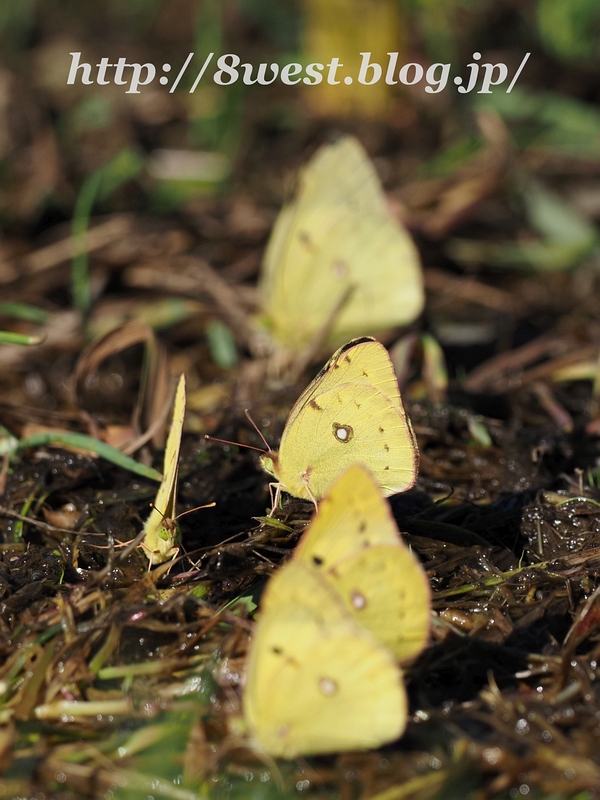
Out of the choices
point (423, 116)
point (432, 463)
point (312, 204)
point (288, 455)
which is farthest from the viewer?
point (423, 116)

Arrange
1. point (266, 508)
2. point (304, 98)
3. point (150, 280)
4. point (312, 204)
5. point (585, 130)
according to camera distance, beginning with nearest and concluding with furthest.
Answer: point (266, 508) → point (312, 204) → point (150, 280) → point (585, 130) → point (304, 98)

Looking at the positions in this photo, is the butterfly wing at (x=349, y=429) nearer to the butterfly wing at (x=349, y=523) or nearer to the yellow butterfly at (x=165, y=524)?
the yellow butterfly at (x=165, y=524)

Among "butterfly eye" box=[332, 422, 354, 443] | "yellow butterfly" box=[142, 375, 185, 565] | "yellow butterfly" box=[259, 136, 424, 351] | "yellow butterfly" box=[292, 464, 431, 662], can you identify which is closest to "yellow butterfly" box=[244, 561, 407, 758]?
"yellow butterfly" box=[292, 464, 431, 662]

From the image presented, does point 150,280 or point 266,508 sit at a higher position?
point 266,508

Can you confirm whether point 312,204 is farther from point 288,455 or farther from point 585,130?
point 585,130

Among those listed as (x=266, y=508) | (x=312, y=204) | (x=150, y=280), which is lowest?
(x=150, y=280)

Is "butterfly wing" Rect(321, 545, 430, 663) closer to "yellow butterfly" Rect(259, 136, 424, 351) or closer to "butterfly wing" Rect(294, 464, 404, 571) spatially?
"butterfly wing" Rect(294, 464, 404, 571)

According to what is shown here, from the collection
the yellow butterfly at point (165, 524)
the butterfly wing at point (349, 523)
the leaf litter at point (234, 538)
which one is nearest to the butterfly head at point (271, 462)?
the leaf litter at point (234, 538)

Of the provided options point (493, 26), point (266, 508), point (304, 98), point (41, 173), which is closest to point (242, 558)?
point (266, 508)
